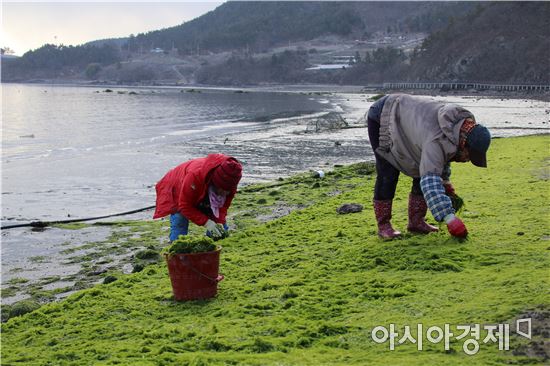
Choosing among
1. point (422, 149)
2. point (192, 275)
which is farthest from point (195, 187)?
point (422, 149)

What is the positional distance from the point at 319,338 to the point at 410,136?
3.34 meters

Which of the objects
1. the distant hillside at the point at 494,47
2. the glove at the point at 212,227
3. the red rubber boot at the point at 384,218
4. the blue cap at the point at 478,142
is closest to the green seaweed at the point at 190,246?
the glove at the point at 212,227

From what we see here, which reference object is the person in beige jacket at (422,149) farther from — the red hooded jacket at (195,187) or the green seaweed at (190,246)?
the green seaweed at (190,246)

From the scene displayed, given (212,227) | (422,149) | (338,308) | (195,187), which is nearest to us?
(338,308)

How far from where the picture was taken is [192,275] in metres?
6.84

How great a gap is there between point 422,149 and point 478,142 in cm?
63

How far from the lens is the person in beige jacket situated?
724cm

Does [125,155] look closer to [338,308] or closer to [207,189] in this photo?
[207,189]

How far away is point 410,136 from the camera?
25.9ft

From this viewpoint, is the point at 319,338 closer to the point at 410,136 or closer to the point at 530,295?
the point at 530,295

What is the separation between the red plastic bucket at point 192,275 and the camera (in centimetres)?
683

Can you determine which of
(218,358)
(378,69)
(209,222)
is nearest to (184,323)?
(218,358)

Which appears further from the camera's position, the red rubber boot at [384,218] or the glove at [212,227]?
the red rubber boot at [384,218]

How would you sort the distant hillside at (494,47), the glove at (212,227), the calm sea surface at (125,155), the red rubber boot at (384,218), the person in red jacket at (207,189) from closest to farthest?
the person in red jacket at (207,189) → the glove at (212,227) → the red rubber boot at (384,218) → the calm sea surface at (125,155) → the distant hillside at (494,47)
